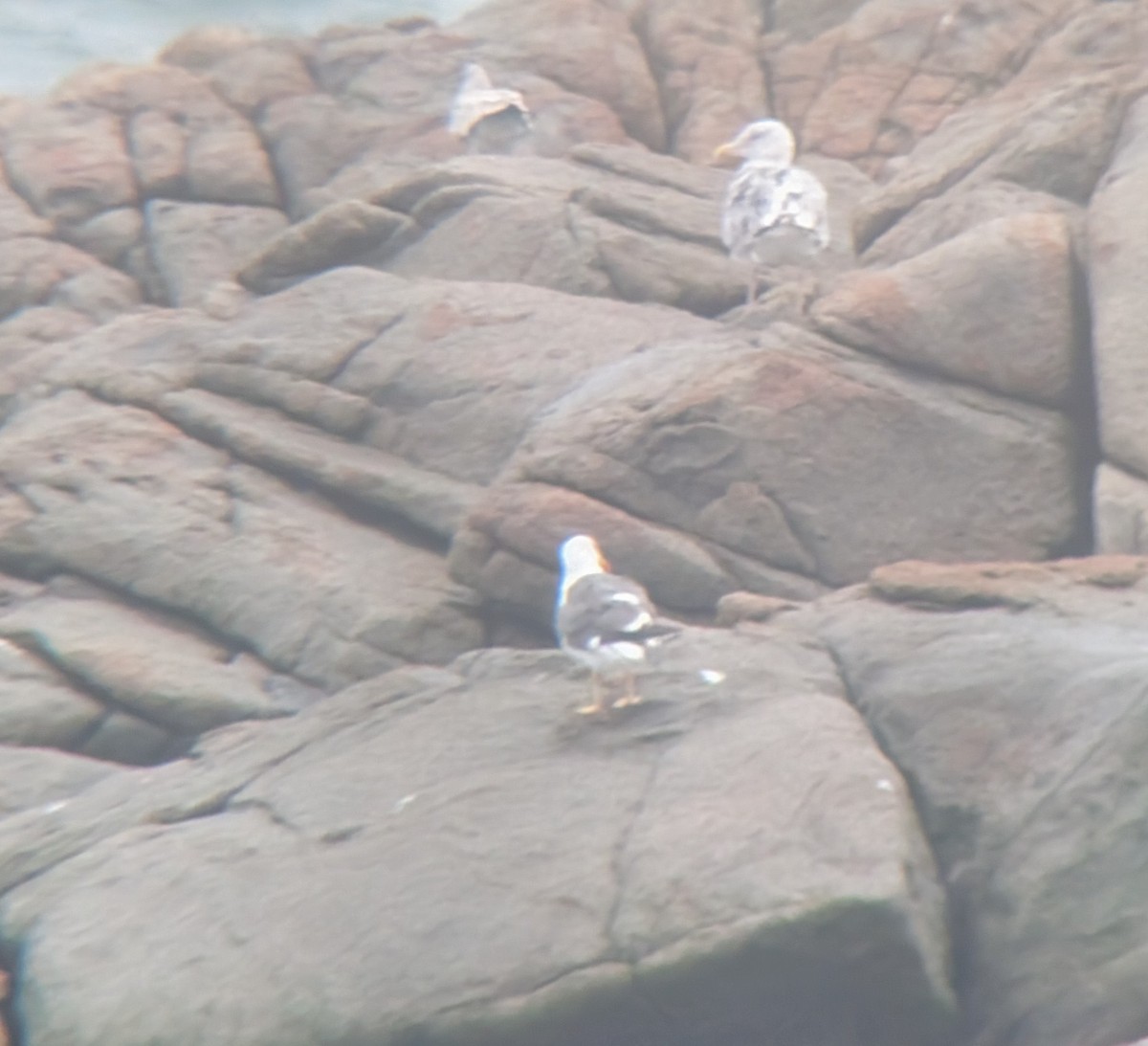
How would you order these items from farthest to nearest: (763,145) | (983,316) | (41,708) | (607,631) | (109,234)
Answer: (109,234)
(763,145)
(983,316)
(41,708)
(607,631)

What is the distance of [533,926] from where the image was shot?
7793mm

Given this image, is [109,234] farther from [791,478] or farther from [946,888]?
[946,888]

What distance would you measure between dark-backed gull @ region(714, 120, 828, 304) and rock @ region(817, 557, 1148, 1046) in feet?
16.1

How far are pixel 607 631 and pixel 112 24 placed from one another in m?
19.0

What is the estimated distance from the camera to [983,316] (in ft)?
40.7

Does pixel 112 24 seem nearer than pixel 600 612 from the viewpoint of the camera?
No

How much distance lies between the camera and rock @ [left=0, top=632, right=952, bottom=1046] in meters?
7.60

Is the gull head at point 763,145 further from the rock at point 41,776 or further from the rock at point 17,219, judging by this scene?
the rock at point 41,776

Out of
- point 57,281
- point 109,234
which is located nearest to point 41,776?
point 57,281

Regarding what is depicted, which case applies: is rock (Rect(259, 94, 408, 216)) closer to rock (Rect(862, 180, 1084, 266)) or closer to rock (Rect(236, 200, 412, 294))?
rock (Rect(236, 200, 412, 294))

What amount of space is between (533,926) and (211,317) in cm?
849

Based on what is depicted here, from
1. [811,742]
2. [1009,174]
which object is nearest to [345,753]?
[811,742]

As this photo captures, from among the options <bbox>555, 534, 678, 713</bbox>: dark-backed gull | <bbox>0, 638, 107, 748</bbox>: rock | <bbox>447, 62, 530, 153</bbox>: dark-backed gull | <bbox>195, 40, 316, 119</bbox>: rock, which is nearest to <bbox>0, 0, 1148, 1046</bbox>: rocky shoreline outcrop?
<bbox>0, 638, 107, 748</bbox>: rock

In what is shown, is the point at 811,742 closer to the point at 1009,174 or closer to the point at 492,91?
the point at 1009,174
